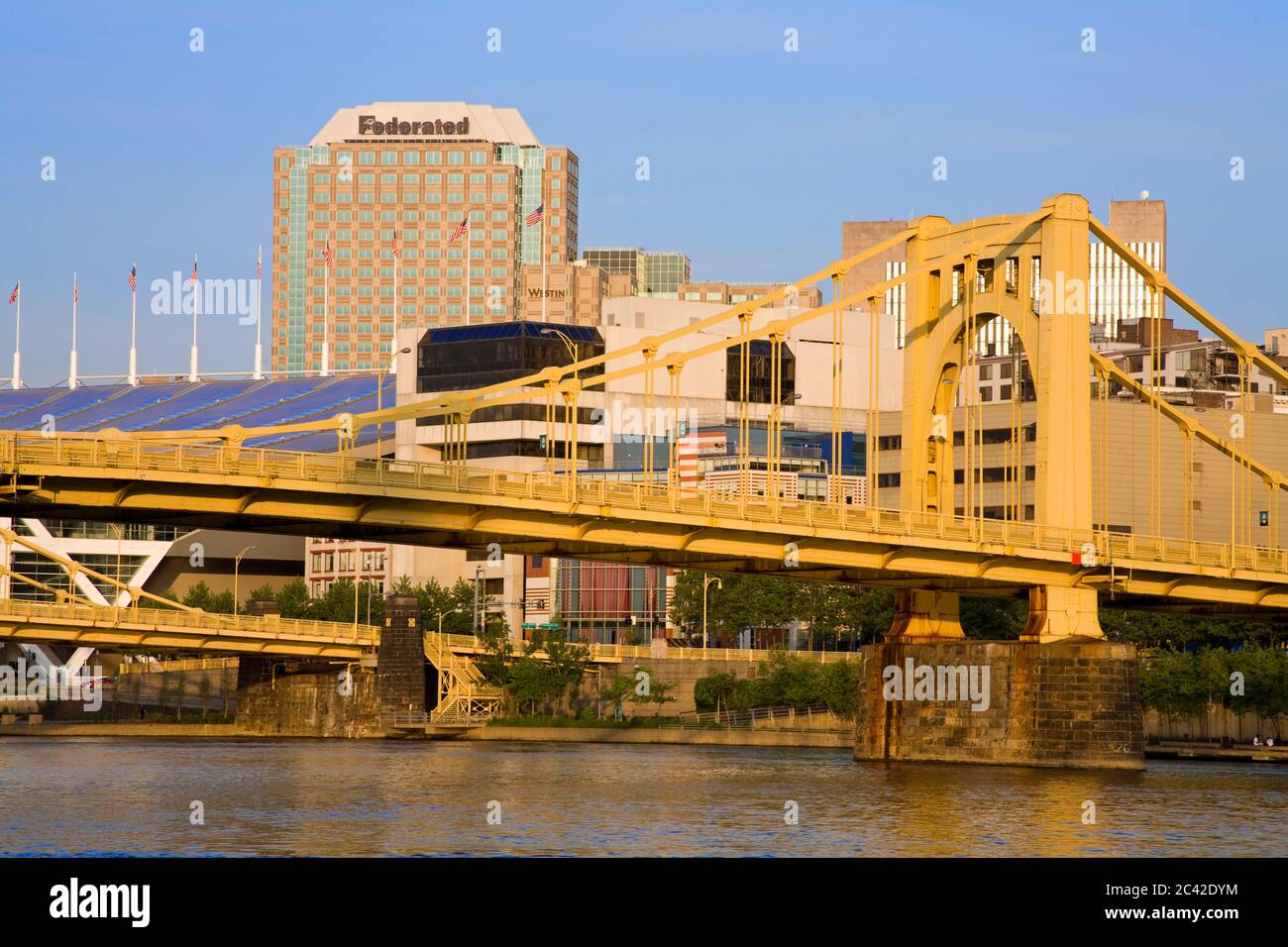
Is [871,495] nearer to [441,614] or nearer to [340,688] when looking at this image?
[340,688]

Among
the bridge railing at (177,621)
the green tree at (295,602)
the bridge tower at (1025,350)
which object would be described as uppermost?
the bridge tower at (1025,350)

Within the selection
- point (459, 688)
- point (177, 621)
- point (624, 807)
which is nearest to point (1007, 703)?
point (624, 807)

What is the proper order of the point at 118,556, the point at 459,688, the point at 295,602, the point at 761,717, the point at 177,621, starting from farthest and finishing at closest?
the point at 118,556, the point at 295,602, the point at 459,688, the point at 761,717, the point at 177,621

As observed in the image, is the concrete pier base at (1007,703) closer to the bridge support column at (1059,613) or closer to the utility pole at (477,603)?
the bridge support column at (1059,613)

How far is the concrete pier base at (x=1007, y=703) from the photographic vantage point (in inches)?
2965

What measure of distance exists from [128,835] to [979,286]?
44128 mm

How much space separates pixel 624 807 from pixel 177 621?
61.5m

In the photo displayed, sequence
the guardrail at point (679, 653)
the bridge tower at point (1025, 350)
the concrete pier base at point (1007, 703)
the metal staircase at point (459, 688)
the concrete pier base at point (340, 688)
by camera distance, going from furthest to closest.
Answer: the metal staircase at point (459, 688), the guardrail at point (679, 653), the concrete pier base at point (340, 688), the bridge tower at point (1025, 350), the concrete pier base at point (1007, 703)

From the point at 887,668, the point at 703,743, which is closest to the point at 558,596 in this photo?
the point at 703,743

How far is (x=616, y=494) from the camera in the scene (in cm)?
6781

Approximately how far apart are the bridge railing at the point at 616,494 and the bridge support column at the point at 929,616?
5.70m

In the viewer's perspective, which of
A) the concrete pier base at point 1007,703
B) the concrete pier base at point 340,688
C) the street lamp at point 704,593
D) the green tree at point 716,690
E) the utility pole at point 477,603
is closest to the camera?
the concrete pier base at point 1007,703

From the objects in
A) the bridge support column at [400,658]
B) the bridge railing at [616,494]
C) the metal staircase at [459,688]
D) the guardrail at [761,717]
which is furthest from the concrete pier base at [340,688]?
the bridge railing at [616,494]
